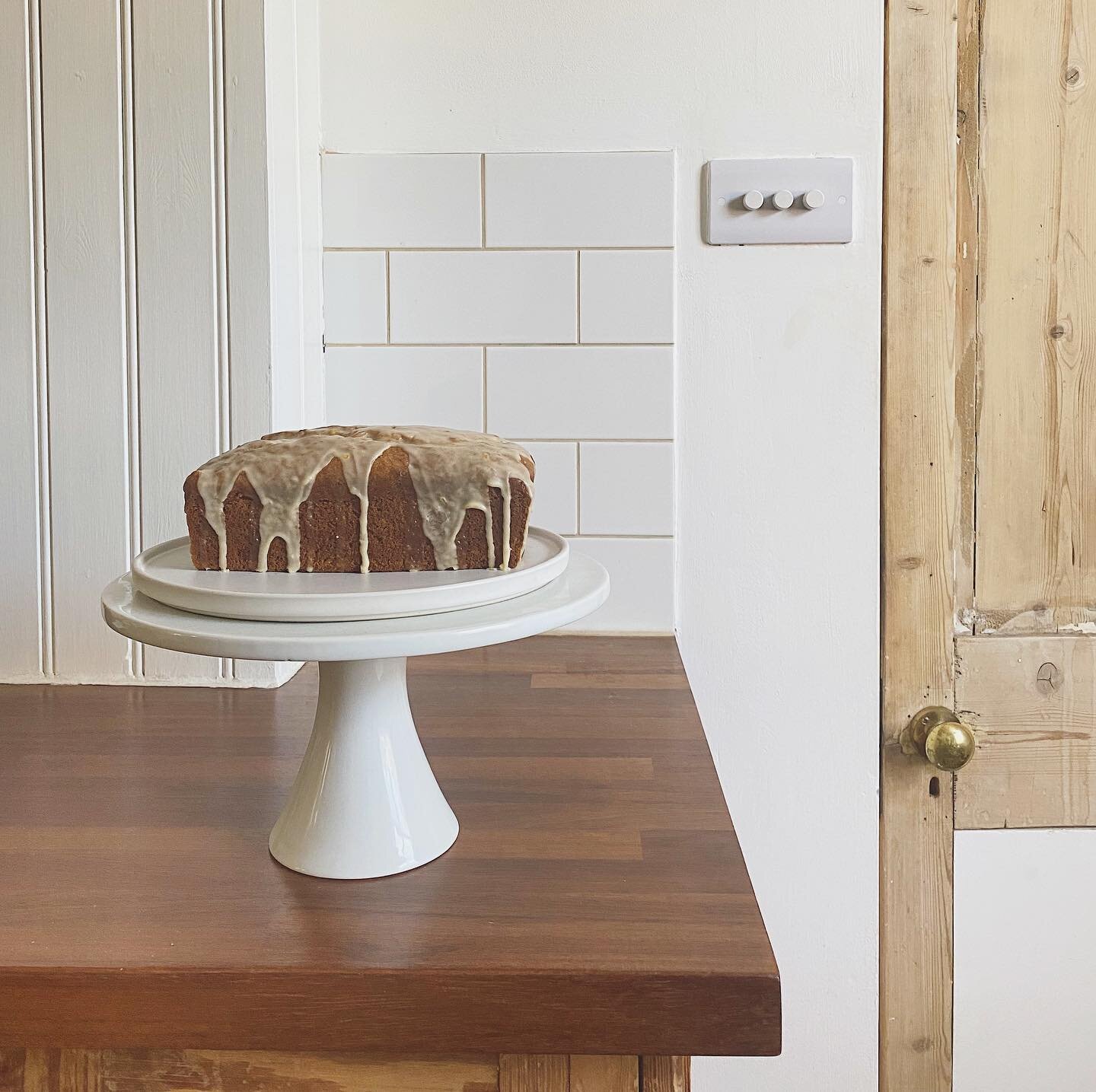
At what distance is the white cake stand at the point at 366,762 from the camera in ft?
2.01

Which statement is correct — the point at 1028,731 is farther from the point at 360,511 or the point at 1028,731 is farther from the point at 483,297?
the point at 360,511

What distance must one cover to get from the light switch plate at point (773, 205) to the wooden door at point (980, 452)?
6cm

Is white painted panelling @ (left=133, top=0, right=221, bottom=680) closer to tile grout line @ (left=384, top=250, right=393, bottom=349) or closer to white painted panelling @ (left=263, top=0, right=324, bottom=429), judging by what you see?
white painted panelling @ (left=263, top=0, right=324, bottom=429)

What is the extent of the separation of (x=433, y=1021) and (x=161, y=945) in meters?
0.15

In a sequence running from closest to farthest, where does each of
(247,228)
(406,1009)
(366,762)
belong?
(406,1009), (366,762), (247,228)

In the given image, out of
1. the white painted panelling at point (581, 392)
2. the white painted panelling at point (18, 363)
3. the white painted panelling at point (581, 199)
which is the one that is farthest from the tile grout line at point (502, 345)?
the white painted panelling at point (18, 363)

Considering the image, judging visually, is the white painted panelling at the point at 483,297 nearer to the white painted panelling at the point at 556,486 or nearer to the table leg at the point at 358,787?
the white painted panelling at the point at 556,486

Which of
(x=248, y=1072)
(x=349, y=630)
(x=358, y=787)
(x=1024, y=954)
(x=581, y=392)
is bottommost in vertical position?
(x=1024, y=954)

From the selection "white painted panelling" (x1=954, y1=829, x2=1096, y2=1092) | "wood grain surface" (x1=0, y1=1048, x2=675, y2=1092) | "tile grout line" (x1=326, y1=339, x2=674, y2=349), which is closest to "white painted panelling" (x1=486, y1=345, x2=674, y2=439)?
"tile grout line" (x1=326, y1=339, x2=674, y2=349)

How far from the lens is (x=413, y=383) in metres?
1.21

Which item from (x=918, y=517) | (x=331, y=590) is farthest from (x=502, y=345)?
(x=331, y=590)

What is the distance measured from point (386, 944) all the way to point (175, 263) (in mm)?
718

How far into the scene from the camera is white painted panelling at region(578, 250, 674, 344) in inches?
46.8

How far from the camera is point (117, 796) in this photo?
79cm
